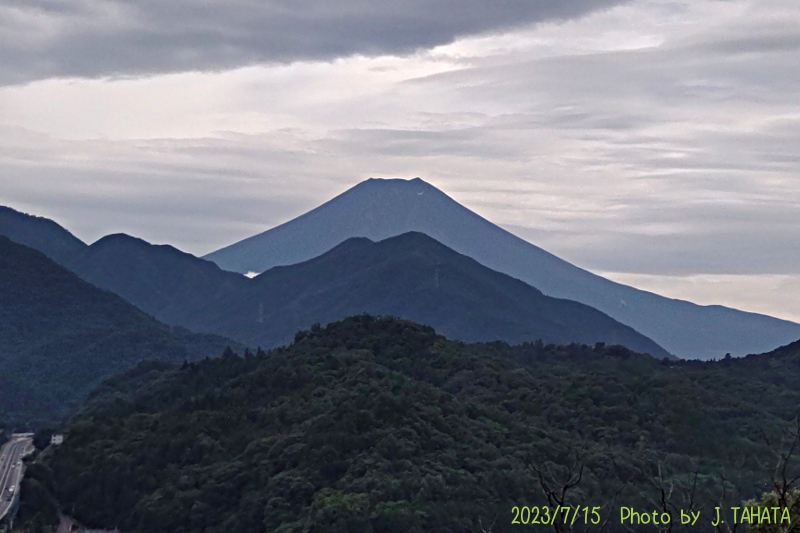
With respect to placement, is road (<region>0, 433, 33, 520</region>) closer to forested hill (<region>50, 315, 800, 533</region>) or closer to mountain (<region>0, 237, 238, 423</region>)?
forested hill (<region>50, 315, 800, 533</region>)

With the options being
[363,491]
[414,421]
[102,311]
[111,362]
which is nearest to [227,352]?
[414,421]

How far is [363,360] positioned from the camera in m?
79.4

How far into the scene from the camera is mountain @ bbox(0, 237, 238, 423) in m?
129

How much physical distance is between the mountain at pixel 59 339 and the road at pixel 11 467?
2376cm

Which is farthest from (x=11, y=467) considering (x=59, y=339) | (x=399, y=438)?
(x=59, y=339)

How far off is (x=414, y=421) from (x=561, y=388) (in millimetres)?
20359

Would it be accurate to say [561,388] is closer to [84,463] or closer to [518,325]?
[84,463]

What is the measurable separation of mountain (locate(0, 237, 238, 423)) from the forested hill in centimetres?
4457

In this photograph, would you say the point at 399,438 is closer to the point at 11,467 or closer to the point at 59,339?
the point at 11,467

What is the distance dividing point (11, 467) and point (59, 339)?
238 ft

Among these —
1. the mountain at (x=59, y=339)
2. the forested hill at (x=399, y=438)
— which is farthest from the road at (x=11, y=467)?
the mountain at (x=59, y=339)

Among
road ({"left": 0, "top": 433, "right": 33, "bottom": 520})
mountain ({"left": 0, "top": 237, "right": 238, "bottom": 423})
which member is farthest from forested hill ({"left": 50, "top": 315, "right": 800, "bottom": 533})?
mountain ({"left": 0, "top": 237, "right": 238, "bottom": 423})

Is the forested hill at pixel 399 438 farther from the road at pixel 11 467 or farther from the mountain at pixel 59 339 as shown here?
the mountain at pixel 59 339

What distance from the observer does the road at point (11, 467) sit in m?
64.8
